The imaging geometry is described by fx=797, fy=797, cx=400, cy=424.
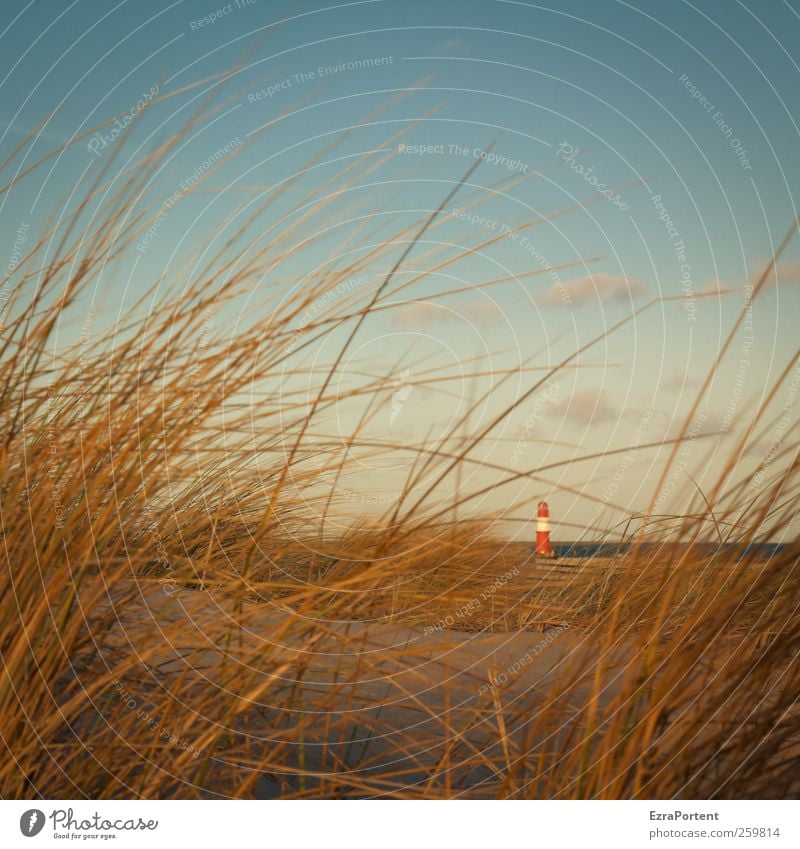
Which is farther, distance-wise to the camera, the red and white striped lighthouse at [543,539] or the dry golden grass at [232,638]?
the red and white striped lighthouse at [543,539]

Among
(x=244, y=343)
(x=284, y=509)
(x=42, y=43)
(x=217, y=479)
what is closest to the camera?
(x=244, y=343)

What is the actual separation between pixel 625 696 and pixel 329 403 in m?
0.59

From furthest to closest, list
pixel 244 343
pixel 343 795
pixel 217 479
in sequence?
pixel 217 479
pixel 244 343
pixel 343 795

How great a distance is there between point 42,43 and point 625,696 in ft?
4.48

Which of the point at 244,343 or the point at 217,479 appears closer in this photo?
the point at 244,343

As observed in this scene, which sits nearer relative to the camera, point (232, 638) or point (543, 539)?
point (232, 638)

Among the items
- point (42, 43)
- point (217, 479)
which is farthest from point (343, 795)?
point (42, 43)

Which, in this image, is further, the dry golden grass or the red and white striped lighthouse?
the red and white striped lighthouse

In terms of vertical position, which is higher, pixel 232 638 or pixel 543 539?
pixel 543 539
